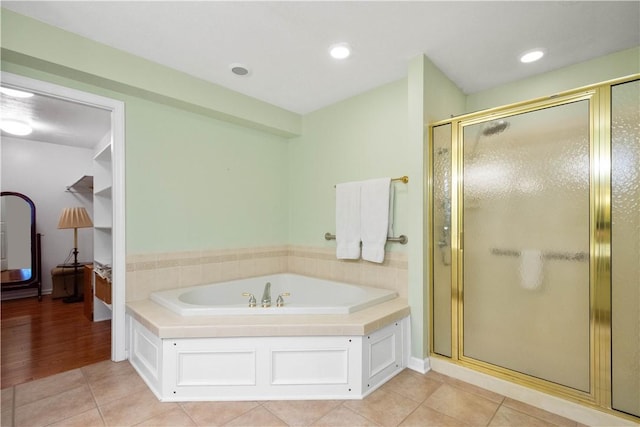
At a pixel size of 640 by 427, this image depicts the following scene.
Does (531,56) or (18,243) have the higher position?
(531,56)

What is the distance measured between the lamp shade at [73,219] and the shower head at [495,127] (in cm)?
470

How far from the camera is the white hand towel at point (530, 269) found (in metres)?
1.91

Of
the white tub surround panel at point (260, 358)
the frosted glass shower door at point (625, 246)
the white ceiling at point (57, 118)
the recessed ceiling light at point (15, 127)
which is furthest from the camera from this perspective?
the recessed ceiling light at point (15, 127)

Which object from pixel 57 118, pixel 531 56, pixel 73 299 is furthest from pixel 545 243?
pixel 73 299

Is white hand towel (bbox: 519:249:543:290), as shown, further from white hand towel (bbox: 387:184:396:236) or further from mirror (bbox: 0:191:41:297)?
mirror (bbox: 0:191:41:297)

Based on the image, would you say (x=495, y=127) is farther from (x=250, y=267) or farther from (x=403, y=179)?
(x=250, y=267)

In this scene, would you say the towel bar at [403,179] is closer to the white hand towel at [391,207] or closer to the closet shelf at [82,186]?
the white hand towel at [391,207]

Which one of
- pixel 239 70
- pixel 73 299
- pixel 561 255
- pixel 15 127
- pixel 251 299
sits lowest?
pixel 73 299

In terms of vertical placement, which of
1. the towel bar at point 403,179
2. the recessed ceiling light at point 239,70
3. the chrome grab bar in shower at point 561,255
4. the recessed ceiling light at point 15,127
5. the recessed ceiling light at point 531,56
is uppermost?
the recessed ceiling light at point 239,70

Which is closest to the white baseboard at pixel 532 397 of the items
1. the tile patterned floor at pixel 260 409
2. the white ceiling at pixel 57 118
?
the tile patterned floor at pixel 260 409

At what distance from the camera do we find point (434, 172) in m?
2.35

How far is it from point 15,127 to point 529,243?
17.5 ft

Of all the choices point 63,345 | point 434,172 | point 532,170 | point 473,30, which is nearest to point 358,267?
point 434,172

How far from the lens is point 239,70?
250cm
